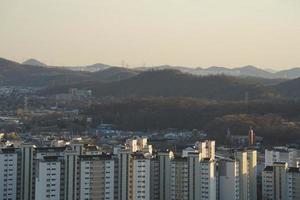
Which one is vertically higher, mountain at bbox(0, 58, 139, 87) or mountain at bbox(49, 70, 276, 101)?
Answer: mountain at bbox(0, 58, 139, 87)

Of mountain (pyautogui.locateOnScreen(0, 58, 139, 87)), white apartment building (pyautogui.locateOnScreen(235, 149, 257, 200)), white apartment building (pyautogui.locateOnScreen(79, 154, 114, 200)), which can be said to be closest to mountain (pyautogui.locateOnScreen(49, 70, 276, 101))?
mountain (pyautogui.locateOnScreen(0, 58, 139, 87))

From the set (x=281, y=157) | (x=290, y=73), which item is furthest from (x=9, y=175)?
(x=290, y=73)

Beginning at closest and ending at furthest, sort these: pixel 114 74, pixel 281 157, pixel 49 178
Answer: pixel 49 178
pixel 281 157
pixel 114 74

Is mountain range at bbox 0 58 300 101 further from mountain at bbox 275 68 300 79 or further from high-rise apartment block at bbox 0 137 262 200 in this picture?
mountain at bbox 275 68 300 79

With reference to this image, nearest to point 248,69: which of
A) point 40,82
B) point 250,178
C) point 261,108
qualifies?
point 40,82

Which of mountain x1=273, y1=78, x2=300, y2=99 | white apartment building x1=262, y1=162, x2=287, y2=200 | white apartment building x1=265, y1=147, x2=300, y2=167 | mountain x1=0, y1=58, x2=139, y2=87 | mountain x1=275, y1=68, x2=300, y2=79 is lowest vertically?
white apartment building x1=262, y1=162, x2=287, y2=200

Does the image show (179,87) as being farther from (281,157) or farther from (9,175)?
(9,175)

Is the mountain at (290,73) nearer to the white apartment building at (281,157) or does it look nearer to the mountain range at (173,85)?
the mountain range at (173,85)

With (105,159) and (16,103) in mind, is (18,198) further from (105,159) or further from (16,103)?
(16,103)
